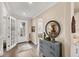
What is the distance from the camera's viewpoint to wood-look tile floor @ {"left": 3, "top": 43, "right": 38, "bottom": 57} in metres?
1.82

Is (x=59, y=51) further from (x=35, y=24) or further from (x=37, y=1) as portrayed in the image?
(x=37, y=1)

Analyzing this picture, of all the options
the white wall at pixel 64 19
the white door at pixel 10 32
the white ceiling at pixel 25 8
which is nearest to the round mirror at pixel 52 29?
the white wall at pixel 64 19

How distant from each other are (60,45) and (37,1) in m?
0.77

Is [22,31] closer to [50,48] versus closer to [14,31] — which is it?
[14,31]

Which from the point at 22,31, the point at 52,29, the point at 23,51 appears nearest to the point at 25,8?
the point at 22,31

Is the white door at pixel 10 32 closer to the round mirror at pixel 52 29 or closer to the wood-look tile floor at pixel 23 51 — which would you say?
the wood-look tile floor at pixel 23 51

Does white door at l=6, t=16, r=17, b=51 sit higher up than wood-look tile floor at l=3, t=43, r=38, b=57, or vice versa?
white door at l=6, t=16, r=17, b=51

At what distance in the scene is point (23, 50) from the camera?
188cm

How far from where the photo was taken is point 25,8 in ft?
6.07

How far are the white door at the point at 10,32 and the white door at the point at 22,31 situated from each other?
82mm

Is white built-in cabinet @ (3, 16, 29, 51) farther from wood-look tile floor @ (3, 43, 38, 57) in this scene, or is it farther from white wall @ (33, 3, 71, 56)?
white wall @ (33, 3, 71, 56)

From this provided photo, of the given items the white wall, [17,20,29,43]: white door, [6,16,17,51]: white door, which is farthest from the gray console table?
[6,16,17,51]: white door

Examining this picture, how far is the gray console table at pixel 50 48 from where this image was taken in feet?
5.95

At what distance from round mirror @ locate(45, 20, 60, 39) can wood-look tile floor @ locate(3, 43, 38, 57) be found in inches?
12.9
